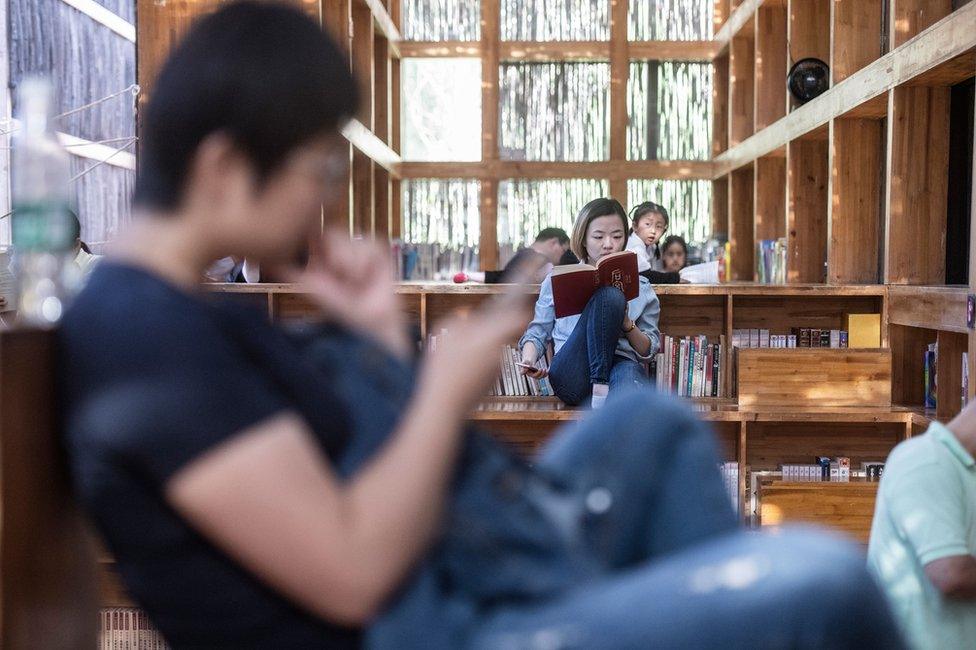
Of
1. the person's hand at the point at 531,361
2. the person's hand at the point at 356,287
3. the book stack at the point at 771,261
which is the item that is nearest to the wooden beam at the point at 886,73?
the book stack at the point at 771,261

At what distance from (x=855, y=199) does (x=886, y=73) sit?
140cm

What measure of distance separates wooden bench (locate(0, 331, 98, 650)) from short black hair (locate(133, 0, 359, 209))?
0.70 ft

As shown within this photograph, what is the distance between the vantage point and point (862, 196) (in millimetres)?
6793

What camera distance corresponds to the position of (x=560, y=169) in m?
12.0

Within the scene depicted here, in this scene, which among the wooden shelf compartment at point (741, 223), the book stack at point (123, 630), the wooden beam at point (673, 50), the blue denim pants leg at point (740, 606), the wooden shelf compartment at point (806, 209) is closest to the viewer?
the blue denim pants leg at point (740, 606)

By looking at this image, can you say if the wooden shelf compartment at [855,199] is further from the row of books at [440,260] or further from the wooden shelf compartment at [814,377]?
the row of books at [440,260]

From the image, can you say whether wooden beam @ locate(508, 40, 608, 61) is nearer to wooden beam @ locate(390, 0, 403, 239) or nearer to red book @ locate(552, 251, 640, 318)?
wooden beam @ locate(390, 0, 403, 239)

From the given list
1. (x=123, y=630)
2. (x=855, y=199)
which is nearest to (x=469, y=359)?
(x=123, y=630)

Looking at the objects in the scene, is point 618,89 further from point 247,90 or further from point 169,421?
point 169,421

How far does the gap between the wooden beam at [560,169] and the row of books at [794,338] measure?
6.34 metres

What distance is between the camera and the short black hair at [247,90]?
3.20ft

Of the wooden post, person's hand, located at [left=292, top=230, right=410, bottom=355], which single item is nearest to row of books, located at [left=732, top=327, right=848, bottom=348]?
person's hand, located at [left=292, top=230, right=410, bottom=355]

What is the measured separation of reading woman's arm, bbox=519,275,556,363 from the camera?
5223 mm

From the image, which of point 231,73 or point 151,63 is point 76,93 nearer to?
point 151,63
